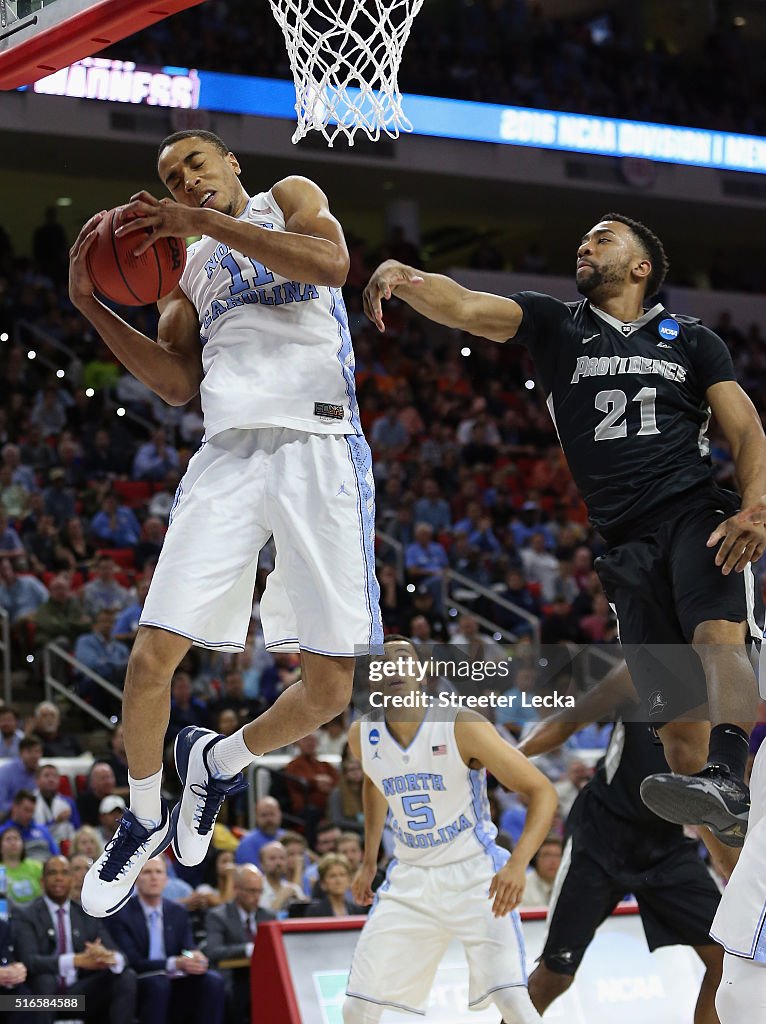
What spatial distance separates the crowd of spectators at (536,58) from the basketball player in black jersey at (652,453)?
11875mm

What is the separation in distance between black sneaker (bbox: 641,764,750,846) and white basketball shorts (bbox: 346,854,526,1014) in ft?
7.57

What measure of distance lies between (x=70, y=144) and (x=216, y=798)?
1246cm

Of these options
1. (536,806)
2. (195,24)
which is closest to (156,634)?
(536,806)

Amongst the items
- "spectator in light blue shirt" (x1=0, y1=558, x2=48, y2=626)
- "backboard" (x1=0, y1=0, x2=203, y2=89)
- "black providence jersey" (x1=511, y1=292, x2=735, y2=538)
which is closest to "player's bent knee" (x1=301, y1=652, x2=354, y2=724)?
"black providence jersey" (x1=511, y1=292, x2=735, y2=538)

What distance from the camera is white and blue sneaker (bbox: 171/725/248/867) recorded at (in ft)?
15.2

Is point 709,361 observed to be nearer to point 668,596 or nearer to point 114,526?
point 668,596

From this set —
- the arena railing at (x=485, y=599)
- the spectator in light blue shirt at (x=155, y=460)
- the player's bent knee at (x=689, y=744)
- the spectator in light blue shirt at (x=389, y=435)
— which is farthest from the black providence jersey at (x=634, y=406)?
the spectator in light blue shirt at (x=389, y=435)

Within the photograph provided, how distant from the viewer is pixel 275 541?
4484 millimetres

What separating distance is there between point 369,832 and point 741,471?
2.85m

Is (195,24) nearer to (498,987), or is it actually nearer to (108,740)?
(108,740)

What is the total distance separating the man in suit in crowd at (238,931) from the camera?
8219 millimetres

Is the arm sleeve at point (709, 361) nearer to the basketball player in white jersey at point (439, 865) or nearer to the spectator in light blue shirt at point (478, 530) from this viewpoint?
the basketball player in white jersey at point (439, 865)

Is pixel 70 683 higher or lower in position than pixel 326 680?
lower

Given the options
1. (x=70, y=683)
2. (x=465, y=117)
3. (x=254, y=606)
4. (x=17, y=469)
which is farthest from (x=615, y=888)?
(x=465, y=117)
